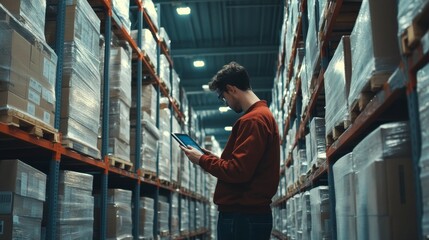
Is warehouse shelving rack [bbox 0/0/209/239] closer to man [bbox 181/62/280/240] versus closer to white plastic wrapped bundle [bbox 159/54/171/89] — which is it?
white plastic wrapped bundle [bbox 159/54/171/89]

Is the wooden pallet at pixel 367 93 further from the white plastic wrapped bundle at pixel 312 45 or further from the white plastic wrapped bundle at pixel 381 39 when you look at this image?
the white plastic wrapped bundle at pixel 312 45

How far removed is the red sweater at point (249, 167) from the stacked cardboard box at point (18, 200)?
1197 millimetres

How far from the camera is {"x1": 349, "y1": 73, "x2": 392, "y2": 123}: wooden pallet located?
231cm

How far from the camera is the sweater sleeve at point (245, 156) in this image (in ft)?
10.6

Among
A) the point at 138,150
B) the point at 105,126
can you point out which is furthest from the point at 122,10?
the point at 138,150

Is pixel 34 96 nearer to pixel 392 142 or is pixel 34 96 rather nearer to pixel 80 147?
pixel 80 147

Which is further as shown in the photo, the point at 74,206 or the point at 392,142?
the point at 74,206

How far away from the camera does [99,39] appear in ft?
15.3

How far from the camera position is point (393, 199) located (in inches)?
82.5

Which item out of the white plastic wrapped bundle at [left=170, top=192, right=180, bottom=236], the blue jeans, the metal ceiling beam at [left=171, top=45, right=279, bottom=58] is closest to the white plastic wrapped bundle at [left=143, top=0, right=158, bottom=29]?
the white plastic wrapped bundle at [left=170, top=192, right=180, bottom=236]

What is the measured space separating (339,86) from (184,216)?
25.9 feet

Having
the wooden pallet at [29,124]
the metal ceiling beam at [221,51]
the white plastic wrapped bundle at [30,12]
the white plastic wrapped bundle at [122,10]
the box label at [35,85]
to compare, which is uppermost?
the metal ceiling beam at [221,51]

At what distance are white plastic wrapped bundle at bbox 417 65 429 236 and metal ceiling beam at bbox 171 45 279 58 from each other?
→ 1065 centimetres

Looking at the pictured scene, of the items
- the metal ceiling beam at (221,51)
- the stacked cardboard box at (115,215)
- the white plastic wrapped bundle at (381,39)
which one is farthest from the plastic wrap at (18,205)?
the metal ceiling beam at (221,51)
